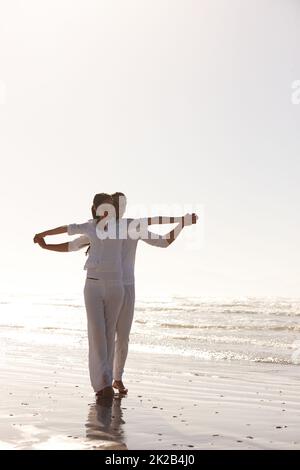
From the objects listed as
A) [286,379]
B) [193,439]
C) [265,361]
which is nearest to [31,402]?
[193,439]

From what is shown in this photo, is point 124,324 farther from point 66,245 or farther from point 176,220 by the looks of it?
point 176,220

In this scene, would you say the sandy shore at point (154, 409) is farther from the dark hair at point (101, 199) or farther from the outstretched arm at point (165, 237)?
the dark hair at point (101, 199)

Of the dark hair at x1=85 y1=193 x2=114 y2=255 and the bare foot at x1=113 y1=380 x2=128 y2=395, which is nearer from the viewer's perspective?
the dark hair at x1=85 y1=193 x2=114 y2=255

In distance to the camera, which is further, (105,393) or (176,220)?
(105,393)

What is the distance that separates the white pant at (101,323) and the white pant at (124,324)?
0.21 m

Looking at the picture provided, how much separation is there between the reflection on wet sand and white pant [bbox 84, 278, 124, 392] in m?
0.29

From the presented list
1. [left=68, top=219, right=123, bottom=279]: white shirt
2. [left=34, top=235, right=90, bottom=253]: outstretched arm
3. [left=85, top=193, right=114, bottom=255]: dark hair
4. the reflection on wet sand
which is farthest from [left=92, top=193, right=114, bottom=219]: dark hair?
the reflection on wet sand

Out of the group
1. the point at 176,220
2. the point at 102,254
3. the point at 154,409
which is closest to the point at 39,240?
the point at 102,254

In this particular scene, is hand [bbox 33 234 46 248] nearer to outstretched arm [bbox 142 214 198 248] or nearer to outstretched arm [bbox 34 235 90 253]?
outstretched arm [bbox 34 235 90 253]

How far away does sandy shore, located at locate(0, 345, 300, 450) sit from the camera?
17.0 feet

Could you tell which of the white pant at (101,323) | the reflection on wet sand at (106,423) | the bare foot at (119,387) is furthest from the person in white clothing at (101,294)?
the bare foot at (119,387)

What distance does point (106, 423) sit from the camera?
5.88 m

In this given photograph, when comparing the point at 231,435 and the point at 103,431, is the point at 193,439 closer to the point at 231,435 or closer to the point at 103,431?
the point at 231,435

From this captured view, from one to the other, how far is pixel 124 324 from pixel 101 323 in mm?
448
